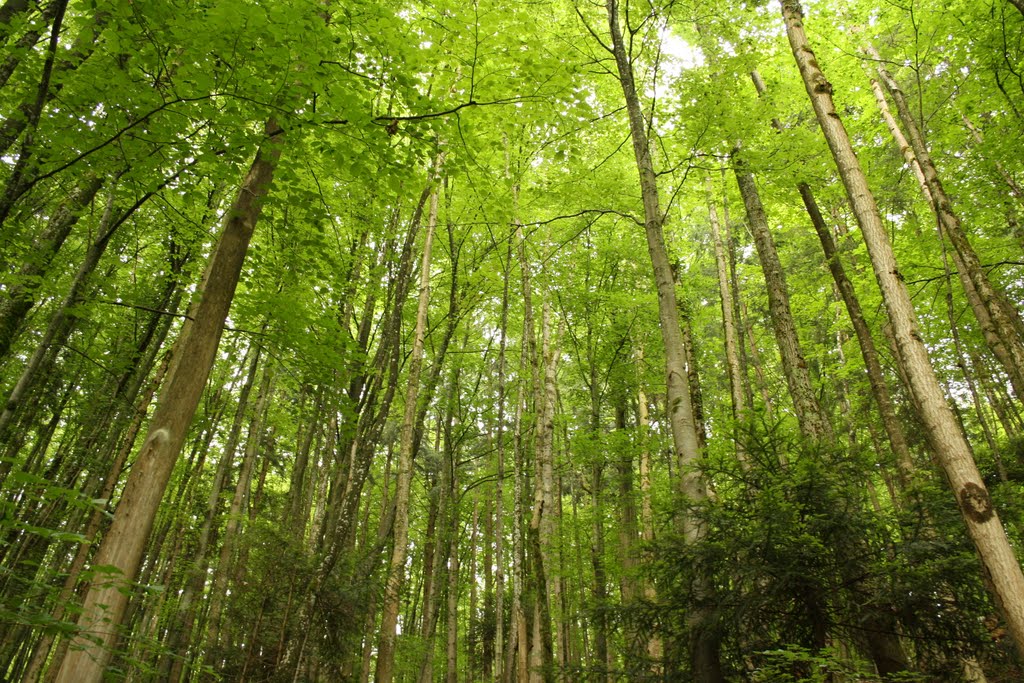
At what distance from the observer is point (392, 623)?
7.47m

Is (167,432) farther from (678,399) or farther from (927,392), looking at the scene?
(927,392)

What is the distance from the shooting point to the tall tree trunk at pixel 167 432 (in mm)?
3219

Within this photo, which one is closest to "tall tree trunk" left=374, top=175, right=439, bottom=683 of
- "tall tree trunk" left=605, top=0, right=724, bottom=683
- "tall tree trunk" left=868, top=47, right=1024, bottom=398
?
"tall tree trunk" left=605, top=0, right=724, bottom=683

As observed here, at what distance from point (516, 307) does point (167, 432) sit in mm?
10558

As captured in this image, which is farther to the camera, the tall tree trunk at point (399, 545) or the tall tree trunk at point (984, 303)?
the tall tree trunk at point (399, 545)

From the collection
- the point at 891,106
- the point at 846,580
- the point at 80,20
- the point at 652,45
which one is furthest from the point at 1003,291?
→ the point at 80,20

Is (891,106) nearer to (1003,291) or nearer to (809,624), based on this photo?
(1003,291)

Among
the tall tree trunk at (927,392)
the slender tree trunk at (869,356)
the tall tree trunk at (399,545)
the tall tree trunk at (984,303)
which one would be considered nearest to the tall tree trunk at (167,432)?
the tall tree trunk at (399,545)

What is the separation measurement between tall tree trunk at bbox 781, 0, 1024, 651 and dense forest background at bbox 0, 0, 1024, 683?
0.9 inches

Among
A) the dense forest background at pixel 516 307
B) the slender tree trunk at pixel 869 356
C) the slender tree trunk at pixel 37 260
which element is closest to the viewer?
the dense forest background at pixel 516 307

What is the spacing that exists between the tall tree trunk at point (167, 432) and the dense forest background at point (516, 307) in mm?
25

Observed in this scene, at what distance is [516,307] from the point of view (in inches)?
545

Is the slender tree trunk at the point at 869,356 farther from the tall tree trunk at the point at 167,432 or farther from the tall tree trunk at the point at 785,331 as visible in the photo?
the tall tree trunk at the point at 167,432

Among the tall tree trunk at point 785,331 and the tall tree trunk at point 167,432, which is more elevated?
the tall tree trunk at point 785,331
